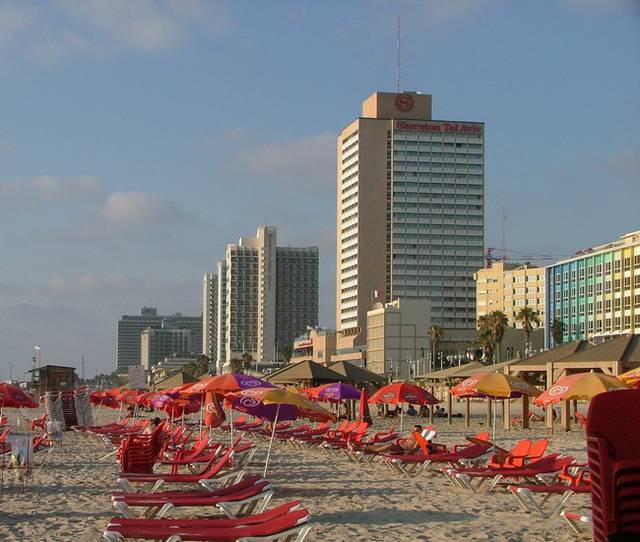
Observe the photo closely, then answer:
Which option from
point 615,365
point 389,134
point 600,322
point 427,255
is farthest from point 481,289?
point 615,365

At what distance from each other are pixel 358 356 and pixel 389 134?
34.7 meters

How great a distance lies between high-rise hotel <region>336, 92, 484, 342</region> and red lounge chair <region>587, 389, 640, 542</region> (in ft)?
479

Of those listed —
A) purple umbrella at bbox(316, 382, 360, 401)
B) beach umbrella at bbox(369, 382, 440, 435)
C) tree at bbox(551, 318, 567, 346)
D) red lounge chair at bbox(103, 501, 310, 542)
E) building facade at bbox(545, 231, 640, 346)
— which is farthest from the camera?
tree at bbox(551, 318, 567, 346)

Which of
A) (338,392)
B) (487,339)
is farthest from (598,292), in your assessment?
(338,392)

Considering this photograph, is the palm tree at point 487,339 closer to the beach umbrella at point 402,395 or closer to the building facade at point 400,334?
the building facade at point 400,334

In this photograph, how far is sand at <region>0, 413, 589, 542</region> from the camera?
10805mm

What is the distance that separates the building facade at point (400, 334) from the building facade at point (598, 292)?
20647mm

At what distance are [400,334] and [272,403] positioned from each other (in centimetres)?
11949

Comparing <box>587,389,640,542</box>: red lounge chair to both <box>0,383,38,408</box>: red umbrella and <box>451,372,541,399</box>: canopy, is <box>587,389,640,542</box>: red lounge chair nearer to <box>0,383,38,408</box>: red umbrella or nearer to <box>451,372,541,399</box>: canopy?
<box>451,372,541,399</box>: canopy

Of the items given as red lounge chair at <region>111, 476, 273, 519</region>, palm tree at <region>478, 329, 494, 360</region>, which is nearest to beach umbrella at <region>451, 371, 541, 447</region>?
red lounge chair at <region>111, 476, 273, 519</region>

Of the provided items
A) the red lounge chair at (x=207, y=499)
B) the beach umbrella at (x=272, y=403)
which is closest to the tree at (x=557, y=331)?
the beach umbrella at (x=272, y=403)

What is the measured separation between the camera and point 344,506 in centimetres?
1299

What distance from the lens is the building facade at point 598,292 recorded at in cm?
10088

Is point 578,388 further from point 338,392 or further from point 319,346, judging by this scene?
point 319,346
